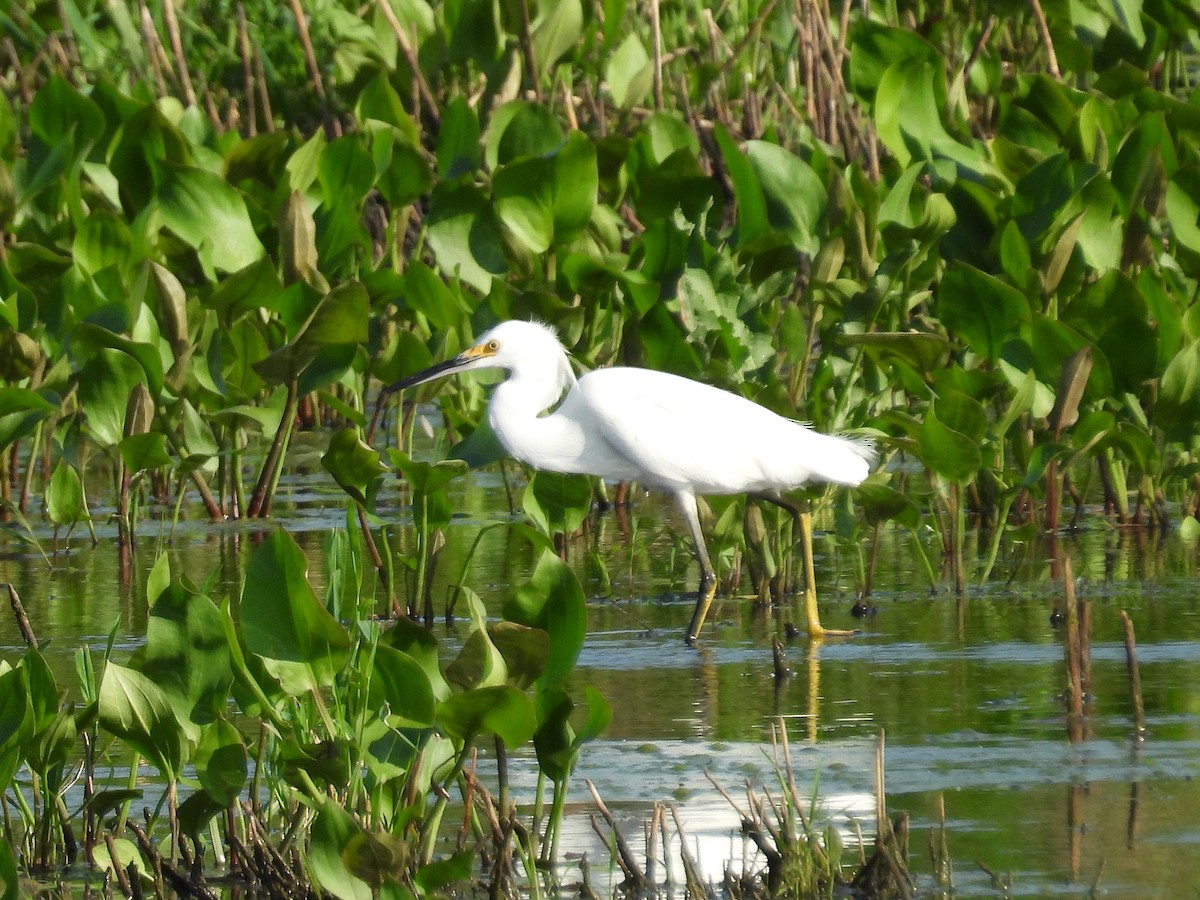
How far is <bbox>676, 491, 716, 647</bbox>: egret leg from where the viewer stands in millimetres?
5193

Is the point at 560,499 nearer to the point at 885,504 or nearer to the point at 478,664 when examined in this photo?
the point at 885,504

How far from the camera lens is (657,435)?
5484 millimetres

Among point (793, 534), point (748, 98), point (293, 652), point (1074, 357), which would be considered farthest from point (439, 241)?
point (293, 652)

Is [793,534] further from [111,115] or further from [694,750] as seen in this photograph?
[111,115]

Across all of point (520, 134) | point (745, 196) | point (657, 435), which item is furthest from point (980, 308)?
point (520, 134)

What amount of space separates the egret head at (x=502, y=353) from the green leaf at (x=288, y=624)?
2575 millimetres

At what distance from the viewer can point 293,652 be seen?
122 inches

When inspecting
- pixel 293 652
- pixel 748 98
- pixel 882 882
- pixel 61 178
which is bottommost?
pixel 882 882

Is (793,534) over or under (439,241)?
under

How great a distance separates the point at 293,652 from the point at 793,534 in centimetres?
288

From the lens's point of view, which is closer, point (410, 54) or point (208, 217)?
point (208, 217)

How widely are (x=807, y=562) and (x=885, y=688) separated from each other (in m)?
0.88

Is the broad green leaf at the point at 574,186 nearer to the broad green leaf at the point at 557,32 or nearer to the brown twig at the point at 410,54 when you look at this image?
the broad green leaf at the point at 557,32

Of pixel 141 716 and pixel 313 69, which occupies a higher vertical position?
pixel 313 69
